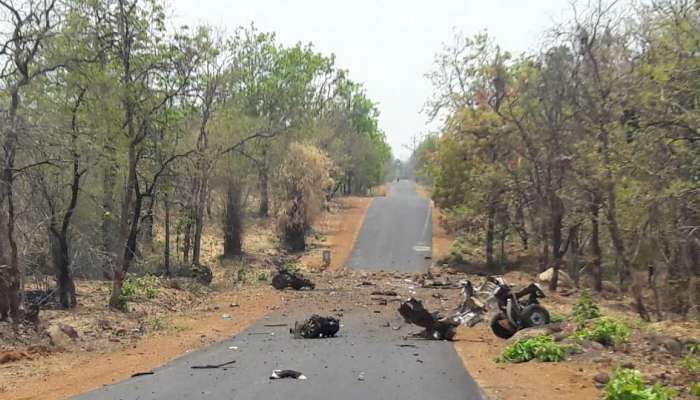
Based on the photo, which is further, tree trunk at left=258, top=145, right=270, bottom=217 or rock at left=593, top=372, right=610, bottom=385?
tree trunk at left=258, top=145, right=270, bottom=217

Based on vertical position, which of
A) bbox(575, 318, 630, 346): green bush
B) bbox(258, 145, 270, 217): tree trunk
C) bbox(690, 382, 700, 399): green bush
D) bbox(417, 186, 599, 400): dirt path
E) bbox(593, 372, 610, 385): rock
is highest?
bbox(258, 145, 270, 217): tree trunk

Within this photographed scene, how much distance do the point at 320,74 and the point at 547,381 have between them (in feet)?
174

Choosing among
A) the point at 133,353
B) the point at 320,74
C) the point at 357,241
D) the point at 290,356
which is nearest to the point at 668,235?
the point at 290,356

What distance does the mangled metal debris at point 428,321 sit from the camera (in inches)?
686

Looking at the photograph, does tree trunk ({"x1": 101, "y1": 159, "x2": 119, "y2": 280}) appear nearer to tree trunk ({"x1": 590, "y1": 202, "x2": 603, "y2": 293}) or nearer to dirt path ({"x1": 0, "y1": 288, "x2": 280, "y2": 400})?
dirt path ({"x1": 0, "y1": 288, "x2": 280, "y2": 400})

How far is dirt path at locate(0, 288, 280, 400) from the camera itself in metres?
11.9

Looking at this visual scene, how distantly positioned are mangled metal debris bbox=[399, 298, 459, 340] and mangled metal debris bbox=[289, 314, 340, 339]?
5.74 ft

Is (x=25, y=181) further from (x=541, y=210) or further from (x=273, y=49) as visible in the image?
(x=273, y=49)

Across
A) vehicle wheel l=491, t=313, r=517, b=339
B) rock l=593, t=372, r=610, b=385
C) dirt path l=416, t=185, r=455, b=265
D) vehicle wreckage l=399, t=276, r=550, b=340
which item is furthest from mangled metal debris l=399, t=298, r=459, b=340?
dirt path l=416, t=185, r=455, b=265

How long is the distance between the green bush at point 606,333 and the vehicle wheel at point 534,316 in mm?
2250

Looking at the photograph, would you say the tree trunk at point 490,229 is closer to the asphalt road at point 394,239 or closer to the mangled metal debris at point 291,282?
the asphalt road at point 394,239

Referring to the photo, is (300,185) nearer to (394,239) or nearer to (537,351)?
(394,239)

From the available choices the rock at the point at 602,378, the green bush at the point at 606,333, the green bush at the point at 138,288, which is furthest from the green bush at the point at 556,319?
the green bush at the point at 138,288

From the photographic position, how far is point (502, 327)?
1773cm
